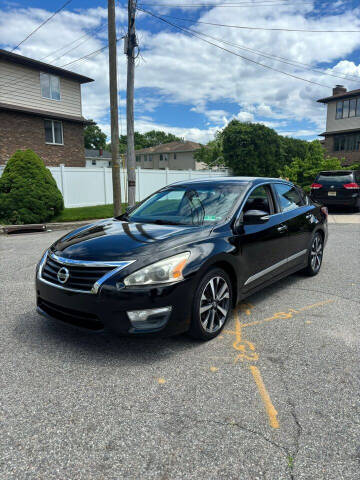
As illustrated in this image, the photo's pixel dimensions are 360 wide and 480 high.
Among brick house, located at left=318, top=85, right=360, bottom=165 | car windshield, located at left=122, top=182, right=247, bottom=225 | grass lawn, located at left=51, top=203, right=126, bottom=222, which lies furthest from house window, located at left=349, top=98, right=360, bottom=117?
car windshield, located at left=122, top=182, right=247, bottom=225

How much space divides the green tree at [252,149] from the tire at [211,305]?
33.3m

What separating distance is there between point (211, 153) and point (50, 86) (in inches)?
1476

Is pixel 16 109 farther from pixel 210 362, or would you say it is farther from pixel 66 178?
pixel 210 362

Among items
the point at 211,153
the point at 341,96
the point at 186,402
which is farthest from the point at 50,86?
the point at 211,153

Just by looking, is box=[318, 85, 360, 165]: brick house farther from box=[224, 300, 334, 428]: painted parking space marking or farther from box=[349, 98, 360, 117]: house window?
box=[224, 300, 334, 428]: painted parking space marking

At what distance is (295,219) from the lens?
505 centimetres

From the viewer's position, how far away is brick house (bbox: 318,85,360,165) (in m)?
34.4

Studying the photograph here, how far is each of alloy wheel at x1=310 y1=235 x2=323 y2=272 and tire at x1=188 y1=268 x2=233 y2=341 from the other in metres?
2.53

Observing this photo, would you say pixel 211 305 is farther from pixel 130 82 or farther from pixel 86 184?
pixel 86 184

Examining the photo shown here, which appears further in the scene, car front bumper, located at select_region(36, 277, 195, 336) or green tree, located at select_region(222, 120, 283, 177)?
green tree, located at select_region(222, 120, 283, 177)

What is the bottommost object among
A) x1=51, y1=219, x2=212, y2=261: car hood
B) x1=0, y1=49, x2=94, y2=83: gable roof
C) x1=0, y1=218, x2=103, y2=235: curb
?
x1=0, y1=218, x2=103, y2=235: curb

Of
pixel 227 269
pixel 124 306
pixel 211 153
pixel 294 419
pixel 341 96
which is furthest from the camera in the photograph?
pixel 211 153

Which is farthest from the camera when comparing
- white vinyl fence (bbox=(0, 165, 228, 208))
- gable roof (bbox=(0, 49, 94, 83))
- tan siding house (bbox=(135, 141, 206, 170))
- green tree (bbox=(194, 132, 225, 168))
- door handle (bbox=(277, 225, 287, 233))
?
tan siding house (bbox=(135, 141, 206, 170))

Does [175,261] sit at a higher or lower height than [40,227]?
higher
